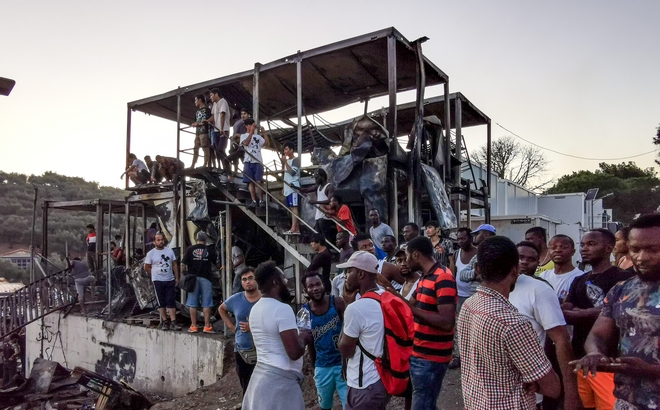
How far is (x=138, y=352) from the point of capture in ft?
31.8

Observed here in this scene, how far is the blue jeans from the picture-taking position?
352 cm

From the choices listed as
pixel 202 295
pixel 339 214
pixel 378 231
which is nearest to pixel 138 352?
pixel 202 295

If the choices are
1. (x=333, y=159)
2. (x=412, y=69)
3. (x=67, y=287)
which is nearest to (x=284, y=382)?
(x=333, y=159)

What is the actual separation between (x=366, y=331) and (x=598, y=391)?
1.44m

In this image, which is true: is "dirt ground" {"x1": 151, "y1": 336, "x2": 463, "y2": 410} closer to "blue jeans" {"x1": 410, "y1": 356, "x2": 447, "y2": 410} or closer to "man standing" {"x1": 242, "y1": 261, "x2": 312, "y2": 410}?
"blue jeans" {"x1": 410, "y1": 356, "x2": 447, "y2": 410}

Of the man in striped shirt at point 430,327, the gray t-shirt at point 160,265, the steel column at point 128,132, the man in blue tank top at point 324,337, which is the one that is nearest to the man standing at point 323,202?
the gray t-shirt at point 160,265

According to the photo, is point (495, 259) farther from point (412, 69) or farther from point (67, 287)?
point (67, 287)

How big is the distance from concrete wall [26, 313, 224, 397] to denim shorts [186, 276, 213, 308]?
22.2 inches

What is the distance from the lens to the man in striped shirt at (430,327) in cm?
349

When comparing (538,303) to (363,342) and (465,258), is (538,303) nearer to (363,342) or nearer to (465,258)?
Answer: (363,342)

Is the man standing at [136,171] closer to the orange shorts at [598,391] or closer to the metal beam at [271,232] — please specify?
the metal beam at [271,232]

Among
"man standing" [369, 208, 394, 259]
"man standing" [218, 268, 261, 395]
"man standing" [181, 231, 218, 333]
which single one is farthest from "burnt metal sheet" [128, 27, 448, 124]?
"man standing" [218, 268, 261, 395]

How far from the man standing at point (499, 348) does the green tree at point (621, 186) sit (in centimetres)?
2995

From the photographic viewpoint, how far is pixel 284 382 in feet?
11.5
